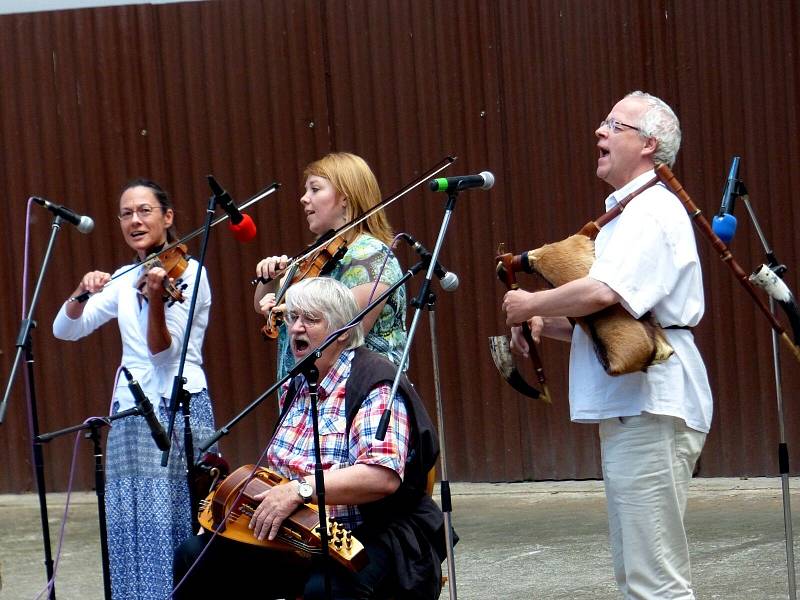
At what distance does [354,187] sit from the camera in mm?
4555

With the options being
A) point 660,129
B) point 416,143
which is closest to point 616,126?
point 660,129

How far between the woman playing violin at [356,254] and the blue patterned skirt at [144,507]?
517 mm

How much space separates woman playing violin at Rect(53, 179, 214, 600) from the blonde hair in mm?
618

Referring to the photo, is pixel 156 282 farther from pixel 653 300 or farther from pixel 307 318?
pixel 653 300

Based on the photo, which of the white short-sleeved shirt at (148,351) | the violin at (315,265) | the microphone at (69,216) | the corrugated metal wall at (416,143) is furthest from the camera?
the corrugated metal wall at (416,143)

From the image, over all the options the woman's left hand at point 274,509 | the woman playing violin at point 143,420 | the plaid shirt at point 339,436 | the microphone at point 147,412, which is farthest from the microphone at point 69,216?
the woman's left hand at point 274,509

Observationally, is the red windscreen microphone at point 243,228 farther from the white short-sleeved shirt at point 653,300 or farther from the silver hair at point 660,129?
the silver hair at point 660,129

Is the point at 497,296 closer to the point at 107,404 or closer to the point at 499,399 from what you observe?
the point at 499,399

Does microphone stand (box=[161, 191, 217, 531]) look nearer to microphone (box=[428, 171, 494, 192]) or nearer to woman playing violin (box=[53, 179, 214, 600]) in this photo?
woman playing violin (box=[53, 179, 214, 600])

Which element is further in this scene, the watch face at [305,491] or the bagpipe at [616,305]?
the watch face at [305,491]

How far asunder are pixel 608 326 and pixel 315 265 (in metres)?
1.29

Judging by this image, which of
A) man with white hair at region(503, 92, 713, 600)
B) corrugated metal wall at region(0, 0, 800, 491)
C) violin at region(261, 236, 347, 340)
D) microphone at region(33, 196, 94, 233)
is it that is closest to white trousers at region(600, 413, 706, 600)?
man with white hair at region(503, 92, 713, 600)

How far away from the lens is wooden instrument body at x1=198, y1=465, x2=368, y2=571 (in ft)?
11.8

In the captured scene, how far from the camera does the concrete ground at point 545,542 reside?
4930mm
